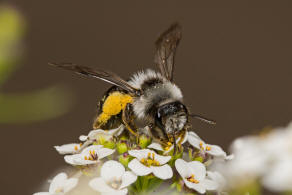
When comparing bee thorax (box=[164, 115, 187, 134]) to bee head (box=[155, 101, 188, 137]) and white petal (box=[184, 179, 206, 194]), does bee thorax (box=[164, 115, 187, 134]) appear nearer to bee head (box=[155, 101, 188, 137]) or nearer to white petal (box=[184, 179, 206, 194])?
bee head (box=[155, 101, 188, 137])

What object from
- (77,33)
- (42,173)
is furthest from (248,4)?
(42,173)

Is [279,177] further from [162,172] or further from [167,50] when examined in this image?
[167,50]

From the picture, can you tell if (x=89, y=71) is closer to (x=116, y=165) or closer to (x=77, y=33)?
(x=116, y=165)

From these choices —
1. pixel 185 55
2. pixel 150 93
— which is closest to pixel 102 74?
pixel 150 93

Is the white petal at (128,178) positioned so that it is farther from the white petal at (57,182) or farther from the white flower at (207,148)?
the white flower at (207,148)

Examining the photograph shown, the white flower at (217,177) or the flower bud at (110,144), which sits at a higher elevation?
the flower bud at (110,144)

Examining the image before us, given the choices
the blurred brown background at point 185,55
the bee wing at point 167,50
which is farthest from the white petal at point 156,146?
the blurred brown background at point 185,55

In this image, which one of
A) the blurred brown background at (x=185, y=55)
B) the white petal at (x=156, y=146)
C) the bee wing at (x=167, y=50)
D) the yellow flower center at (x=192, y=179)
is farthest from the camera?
the blurred brown background at (x=185, y=55)
